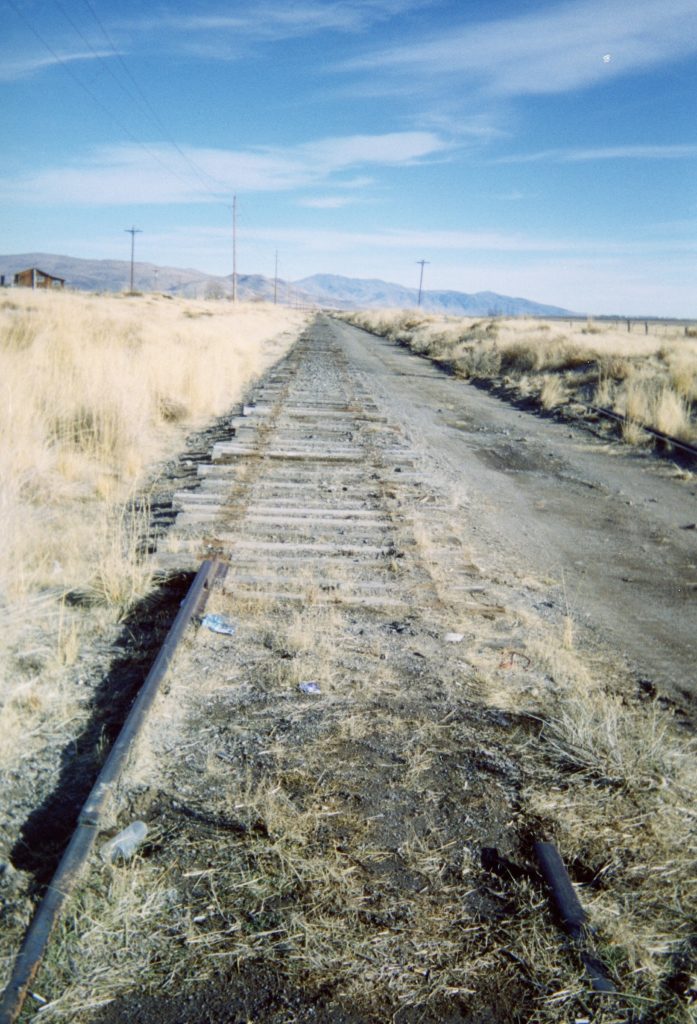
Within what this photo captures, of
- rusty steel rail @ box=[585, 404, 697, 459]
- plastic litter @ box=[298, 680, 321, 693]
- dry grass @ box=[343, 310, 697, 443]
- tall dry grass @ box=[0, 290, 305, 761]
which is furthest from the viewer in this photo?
dry grass @ box=[343, 310, 697, 443]

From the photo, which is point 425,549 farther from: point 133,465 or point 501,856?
point 133,465

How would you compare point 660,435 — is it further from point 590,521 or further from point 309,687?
point 309,687

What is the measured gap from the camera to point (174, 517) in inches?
277

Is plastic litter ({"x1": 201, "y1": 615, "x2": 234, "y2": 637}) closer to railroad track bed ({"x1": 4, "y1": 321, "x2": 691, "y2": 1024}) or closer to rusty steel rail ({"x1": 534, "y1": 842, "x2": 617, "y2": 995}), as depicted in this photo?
railroad track bed ({"x1": 4, "y1": 321, "x2": 691, "y2": 1024})

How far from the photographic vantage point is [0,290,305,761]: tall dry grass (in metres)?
4.28

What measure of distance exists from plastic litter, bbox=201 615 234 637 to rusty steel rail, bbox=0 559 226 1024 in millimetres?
291

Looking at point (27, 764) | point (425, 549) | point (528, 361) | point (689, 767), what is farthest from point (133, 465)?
point (528, 361)

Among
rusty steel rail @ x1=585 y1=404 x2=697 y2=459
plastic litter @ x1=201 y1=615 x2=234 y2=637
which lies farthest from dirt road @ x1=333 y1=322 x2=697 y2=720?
plastic litter @ x1=201 y1=615 x2=234 y2=637

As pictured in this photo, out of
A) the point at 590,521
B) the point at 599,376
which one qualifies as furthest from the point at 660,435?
the point at 599,376

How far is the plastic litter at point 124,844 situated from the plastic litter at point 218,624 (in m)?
1.85

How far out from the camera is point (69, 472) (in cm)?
838

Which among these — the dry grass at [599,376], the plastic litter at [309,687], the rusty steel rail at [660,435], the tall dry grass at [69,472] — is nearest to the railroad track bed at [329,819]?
the plastic litter at [309,687]

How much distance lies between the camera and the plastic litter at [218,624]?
467 centimetres

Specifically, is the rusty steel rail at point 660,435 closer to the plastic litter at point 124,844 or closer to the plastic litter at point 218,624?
the plastic litter at point 218,624
